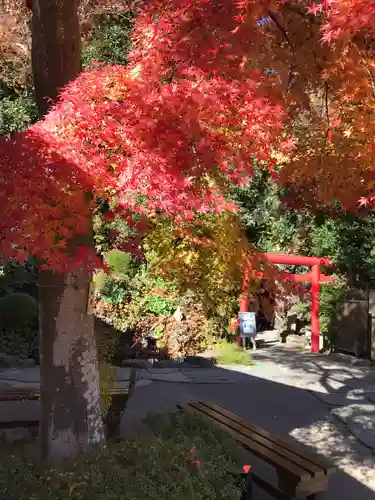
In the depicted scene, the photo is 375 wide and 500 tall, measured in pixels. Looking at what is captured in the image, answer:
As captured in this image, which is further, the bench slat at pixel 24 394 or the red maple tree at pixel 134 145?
the bench slat at pixel 24 394

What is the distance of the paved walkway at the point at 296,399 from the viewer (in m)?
5.78

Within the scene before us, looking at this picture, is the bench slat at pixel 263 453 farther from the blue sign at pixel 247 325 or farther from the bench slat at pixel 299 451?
the blue sign at pixel 247 325

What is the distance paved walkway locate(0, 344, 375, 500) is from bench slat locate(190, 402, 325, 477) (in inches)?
19.2

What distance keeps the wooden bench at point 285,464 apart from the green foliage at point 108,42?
13322 mm

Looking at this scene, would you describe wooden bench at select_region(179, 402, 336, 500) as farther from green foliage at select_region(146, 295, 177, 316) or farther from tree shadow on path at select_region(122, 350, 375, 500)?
green foliage at select_region(146, 295, 177, 316)

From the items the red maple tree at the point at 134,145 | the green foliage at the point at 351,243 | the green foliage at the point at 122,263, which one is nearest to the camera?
the red maple tree at the point at 134,145

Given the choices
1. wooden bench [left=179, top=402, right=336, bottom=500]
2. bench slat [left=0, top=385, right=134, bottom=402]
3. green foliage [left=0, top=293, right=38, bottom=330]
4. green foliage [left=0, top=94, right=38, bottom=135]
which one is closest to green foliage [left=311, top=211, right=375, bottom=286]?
green foliage [left=0, top=293, right=38, bottom=330]

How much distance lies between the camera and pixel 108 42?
1597 centimetres

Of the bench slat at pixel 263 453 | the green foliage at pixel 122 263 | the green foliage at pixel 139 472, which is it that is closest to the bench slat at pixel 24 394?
the bench slat at pixel 263 453

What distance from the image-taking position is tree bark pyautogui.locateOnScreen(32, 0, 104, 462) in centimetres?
422

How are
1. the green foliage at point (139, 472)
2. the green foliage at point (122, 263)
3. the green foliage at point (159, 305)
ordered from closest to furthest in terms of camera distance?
1. the green foliage at point (139, 472)
2. the green foliage at point (159, 305)
3. the green foliage at point (122, 263)

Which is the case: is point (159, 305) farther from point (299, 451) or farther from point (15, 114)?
point (299, 451)

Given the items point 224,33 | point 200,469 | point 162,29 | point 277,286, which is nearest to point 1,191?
point 162,29

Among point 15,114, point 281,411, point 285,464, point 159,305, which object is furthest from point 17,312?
point 285,464
